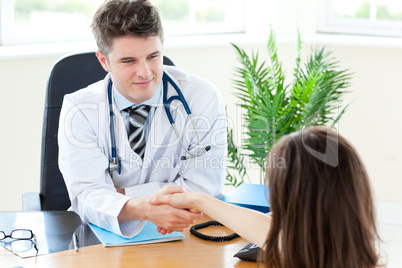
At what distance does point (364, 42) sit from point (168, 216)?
224 cm

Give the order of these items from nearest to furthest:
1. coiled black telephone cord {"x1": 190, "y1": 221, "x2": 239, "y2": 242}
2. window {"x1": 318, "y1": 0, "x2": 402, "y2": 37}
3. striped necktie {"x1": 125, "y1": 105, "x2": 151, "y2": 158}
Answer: coiled black telephone cord {"x1": 190, "y1": 221, "x2": 239, "y2": 242} < striped necktie {"x1": 125, "y1": 105, "x2": 151, "y2": 158} < window {"x1": 318, "y1": 0, "x2": 402, "y2": 37}

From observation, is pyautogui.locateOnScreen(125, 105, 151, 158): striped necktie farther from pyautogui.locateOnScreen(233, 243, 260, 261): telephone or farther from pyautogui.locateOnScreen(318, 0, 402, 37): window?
pyautogui.locateOnScreen(318, 0, 402, 37): window

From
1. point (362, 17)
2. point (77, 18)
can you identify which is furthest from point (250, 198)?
point (362, 17)

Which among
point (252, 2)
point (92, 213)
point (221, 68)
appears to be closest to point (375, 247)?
point (92, 213)

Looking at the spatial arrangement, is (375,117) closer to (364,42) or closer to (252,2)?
(364,42)

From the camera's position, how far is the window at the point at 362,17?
344 centimetres

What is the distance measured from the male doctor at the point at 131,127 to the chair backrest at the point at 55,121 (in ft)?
0.35

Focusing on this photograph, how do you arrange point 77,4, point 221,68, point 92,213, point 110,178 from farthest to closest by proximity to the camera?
point 221,68
point 77,4
point 110,178
point 92,213

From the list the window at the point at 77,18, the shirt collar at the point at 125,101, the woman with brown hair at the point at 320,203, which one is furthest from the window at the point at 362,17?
the woman with brown hair at the point at 320,203

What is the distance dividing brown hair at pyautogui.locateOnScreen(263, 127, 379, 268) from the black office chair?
3.54 feet

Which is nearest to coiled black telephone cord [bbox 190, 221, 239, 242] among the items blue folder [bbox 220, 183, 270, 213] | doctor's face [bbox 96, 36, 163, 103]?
blue folder [bbox 220, 183, 270, 213]

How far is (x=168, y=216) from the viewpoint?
1445 millimetres

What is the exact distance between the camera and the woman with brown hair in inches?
39.4

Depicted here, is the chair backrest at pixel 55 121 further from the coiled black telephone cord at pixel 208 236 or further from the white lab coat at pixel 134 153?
the coiled black telephone cord at pixel 208 236
